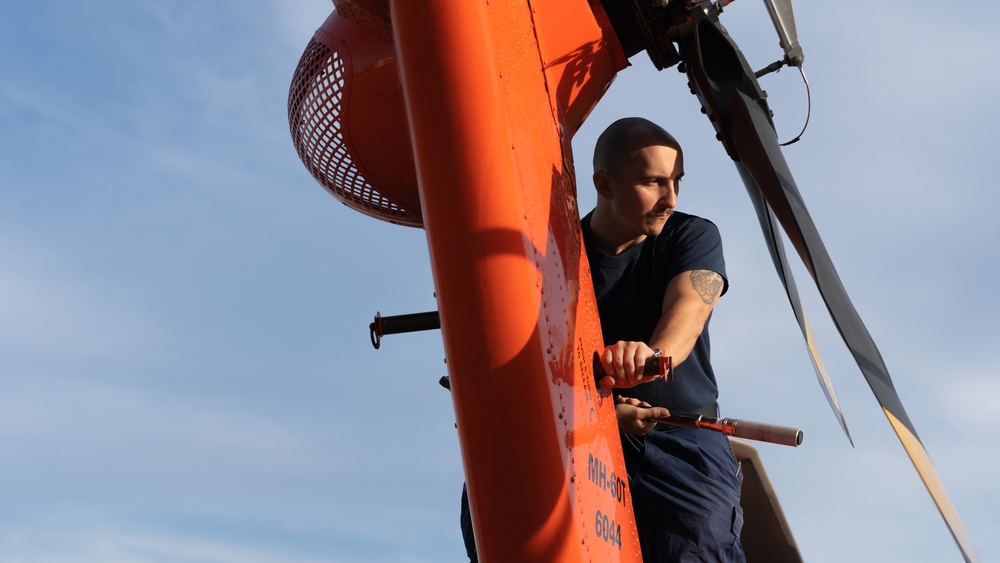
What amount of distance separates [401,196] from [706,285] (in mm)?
1324

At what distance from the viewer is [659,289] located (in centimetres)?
472

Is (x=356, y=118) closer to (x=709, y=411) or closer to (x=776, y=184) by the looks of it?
(x=776, y=184)

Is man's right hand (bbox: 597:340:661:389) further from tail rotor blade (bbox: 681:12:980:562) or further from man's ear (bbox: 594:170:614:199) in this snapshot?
man's ear (bbox: 594:170:614:199)

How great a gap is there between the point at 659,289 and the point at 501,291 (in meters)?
1.88

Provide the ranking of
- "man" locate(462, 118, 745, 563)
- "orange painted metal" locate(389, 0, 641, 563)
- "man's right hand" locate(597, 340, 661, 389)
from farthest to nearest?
"man" locate(462, 118, 745, 563)
"man's right hand" locate(597, 340, 661, 389)
"orange painted metal" locate(389, 0, 641, 563)

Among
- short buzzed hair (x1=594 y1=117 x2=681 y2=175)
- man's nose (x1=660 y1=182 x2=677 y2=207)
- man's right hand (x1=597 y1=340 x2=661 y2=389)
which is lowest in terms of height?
man's right hand (x1=597 y1=340 x2=661 y2=389)

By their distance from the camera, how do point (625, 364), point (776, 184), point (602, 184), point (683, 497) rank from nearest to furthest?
point (625, 364) < point (776, 184) < point (683, 497) < point (602, 184)

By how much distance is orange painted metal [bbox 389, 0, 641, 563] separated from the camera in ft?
9.61

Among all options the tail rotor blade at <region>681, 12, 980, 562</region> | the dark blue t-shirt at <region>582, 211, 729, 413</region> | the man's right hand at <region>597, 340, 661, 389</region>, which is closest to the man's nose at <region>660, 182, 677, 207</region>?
the dark blue t-shirt at <region>582, 211, 729, 413</region>

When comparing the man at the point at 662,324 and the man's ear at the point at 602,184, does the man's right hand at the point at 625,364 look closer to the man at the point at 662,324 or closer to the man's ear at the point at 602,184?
the man at the point at 662,324

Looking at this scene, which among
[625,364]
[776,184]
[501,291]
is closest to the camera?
[501,291]

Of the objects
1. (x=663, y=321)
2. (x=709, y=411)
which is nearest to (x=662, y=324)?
(x=663, y=321)

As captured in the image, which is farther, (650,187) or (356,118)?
(650,187)

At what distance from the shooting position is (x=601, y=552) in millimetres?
3250
